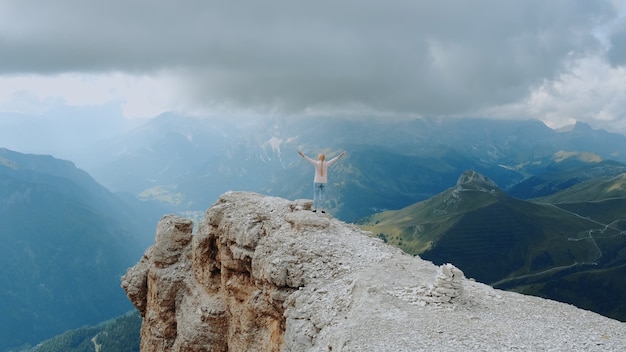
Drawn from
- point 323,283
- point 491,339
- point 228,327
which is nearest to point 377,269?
point 323,283

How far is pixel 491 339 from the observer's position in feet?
73.0

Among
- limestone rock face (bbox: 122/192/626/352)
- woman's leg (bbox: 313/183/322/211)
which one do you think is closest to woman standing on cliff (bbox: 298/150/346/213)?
woman's leg (bbox: 313/183/322/211)

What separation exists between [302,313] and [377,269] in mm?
6042

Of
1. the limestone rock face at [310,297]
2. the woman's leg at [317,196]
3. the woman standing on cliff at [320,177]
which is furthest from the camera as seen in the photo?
the woman's leg at [317,196]

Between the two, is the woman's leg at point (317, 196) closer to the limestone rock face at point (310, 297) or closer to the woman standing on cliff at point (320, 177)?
the woman standing on cliff at point (320, 177)

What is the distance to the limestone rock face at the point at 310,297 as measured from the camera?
76.3 feet

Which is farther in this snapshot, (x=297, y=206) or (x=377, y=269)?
(x=297, y=206)

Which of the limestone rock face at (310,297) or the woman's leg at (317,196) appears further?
the woman's leg at (317,196)

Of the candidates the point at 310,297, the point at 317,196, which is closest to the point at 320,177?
the point at 317,196

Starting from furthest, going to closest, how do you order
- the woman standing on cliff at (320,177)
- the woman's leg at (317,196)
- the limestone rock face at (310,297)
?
the woman's leg at (317,196), the woman standing on cliff at (320,177), the limestone rock face at (310,297)

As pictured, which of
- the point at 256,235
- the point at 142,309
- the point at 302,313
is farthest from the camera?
the point at 142,309

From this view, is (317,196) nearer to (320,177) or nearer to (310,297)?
(320,177)

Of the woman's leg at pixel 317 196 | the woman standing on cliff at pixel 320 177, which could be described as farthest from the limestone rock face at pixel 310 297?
the woman standing on cliff at pixel 320 177

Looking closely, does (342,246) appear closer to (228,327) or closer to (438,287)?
(438,287)
